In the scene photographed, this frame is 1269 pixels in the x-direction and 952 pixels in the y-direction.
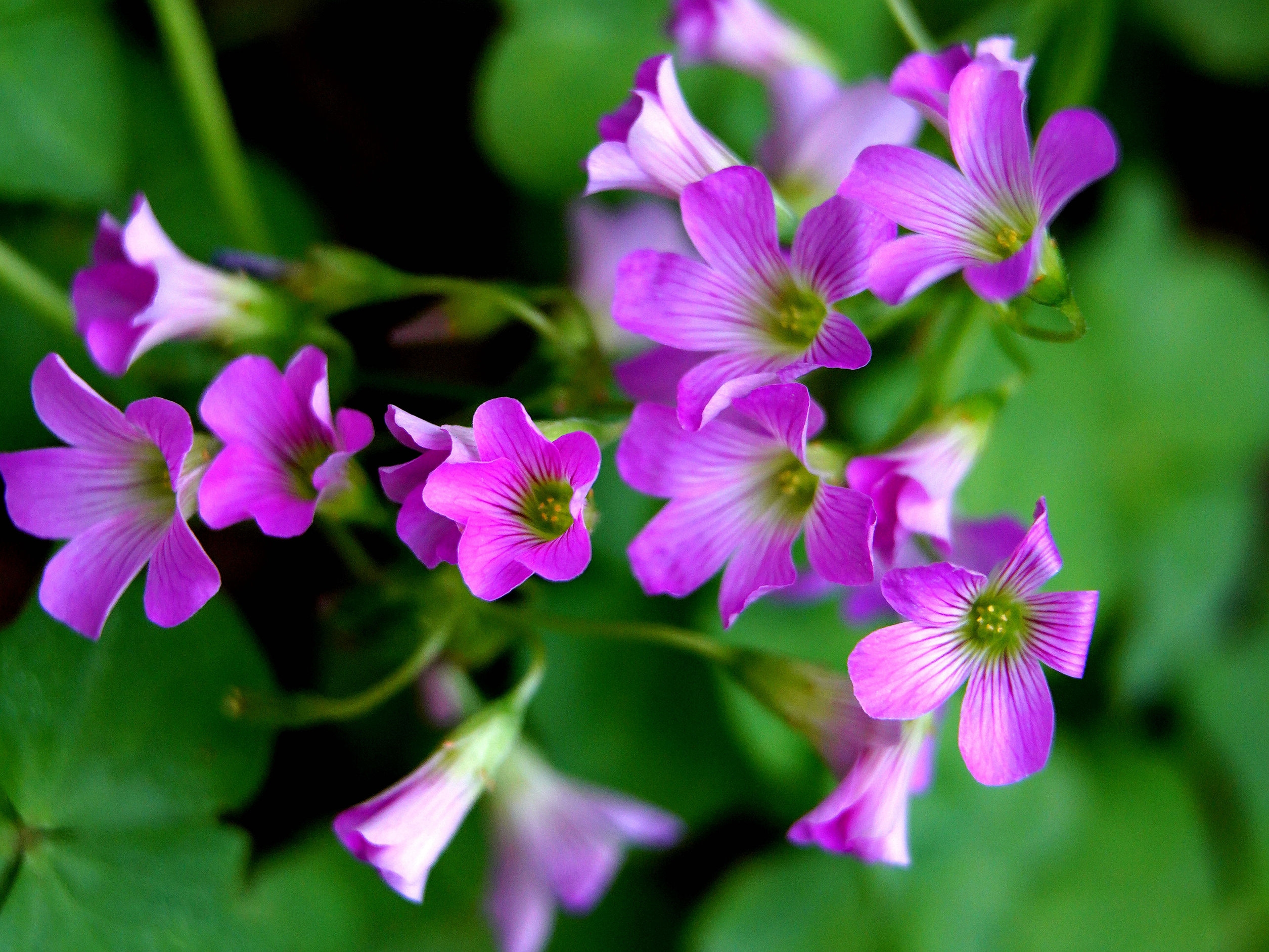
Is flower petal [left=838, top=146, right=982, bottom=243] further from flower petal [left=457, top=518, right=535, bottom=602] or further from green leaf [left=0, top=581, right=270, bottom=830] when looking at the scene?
green leaf [left=0, top=581, right=270, bottom=830]

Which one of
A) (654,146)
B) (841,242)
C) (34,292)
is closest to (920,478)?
(841,242)

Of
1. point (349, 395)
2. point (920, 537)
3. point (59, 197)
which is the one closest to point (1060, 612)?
point (920, 537)

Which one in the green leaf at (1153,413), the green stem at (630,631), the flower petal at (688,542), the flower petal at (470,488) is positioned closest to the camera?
the flower petal at (470,488)

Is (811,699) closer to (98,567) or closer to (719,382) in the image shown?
(719,382)

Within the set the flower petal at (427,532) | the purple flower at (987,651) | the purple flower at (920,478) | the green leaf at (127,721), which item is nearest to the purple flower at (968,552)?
the purple flower at (920,478)

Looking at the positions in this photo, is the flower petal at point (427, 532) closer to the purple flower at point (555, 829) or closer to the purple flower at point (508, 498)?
the purple flower at point (508, 498)

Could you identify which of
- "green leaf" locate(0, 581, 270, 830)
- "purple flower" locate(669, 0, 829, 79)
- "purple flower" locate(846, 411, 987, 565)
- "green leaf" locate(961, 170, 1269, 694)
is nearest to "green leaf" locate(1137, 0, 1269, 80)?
"green leaf" locate(961, 170, 1269, 694)
